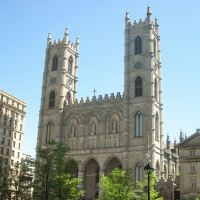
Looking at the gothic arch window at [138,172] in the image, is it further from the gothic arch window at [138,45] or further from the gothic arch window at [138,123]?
the gothic arch window at [138,45]

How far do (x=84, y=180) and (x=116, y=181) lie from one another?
659 inches

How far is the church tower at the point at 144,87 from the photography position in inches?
2427

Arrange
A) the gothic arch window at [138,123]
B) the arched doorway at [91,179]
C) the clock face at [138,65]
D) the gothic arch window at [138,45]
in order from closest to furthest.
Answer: the gothic arch window at [138,123], the arched doorway at [91,179], the clock face at [138,65], the gothic arch window at [138,45]

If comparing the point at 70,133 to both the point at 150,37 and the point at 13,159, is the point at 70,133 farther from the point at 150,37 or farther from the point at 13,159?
the point at 150,37

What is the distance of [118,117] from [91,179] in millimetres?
13130

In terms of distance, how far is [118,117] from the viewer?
215 feet

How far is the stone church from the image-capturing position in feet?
202

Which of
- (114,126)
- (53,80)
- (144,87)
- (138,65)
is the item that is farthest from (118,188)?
(53,80)

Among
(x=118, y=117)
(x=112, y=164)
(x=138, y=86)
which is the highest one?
(x=138, y=86)

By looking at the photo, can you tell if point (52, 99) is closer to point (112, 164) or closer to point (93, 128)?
point (93, 128)

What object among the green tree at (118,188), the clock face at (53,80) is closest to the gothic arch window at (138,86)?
the green tree at (118,188)

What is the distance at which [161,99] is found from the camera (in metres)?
67.8

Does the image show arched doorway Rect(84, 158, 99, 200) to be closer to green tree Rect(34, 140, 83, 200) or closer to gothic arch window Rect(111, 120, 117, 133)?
gothic arch window Rect(111, 120, 117, 133)

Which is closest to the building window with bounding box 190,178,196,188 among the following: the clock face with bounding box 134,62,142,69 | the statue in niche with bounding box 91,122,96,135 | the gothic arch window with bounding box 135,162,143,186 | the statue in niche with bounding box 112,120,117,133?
the gothic arch window with bounding box 135,162,143,186
